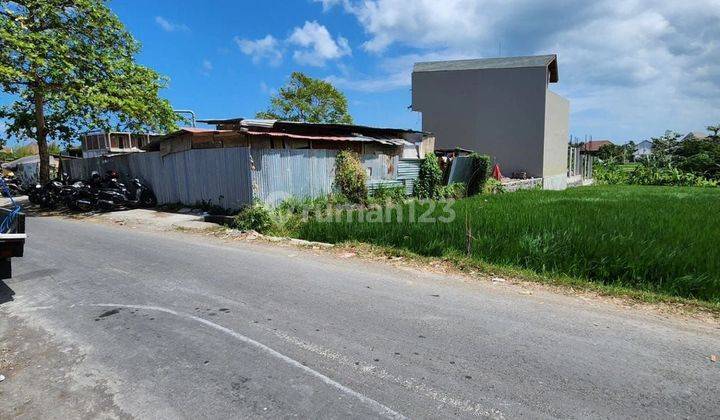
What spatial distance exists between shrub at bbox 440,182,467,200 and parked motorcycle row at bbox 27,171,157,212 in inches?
443

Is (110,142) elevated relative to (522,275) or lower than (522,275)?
elevated

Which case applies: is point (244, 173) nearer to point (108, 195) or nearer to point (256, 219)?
point (256, 219)

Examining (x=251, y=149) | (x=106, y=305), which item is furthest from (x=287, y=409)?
(x=251, y=149)

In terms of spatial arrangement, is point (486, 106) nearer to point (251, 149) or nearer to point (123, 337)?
point (251, 149)

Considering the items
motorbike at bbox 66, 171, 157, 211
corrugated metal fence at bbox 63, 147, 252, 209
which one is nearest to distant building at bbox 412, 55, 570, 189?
corrugated metal fence at bbox 63, 147, 252, 209

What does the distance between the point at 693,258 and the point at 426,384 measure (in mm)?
4856

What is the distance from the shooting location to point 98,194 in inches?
573

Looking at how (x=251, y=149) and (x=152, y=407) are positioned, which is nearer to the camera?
(x=152, y=407)

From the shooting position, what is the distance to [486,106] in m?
→ 25.3

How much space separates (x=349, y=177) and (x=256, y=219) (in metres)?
4.46

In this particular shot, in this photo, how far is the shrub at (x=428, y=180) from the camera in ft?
55.3

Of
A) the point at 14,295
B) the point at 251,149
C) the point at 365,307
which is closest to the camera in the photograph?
the point at 365,307

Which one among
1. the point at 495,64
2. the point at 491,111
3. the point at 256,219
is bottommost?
the point at 256,219

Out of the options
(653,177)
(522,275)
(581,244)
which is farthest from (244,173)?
(653,177)
